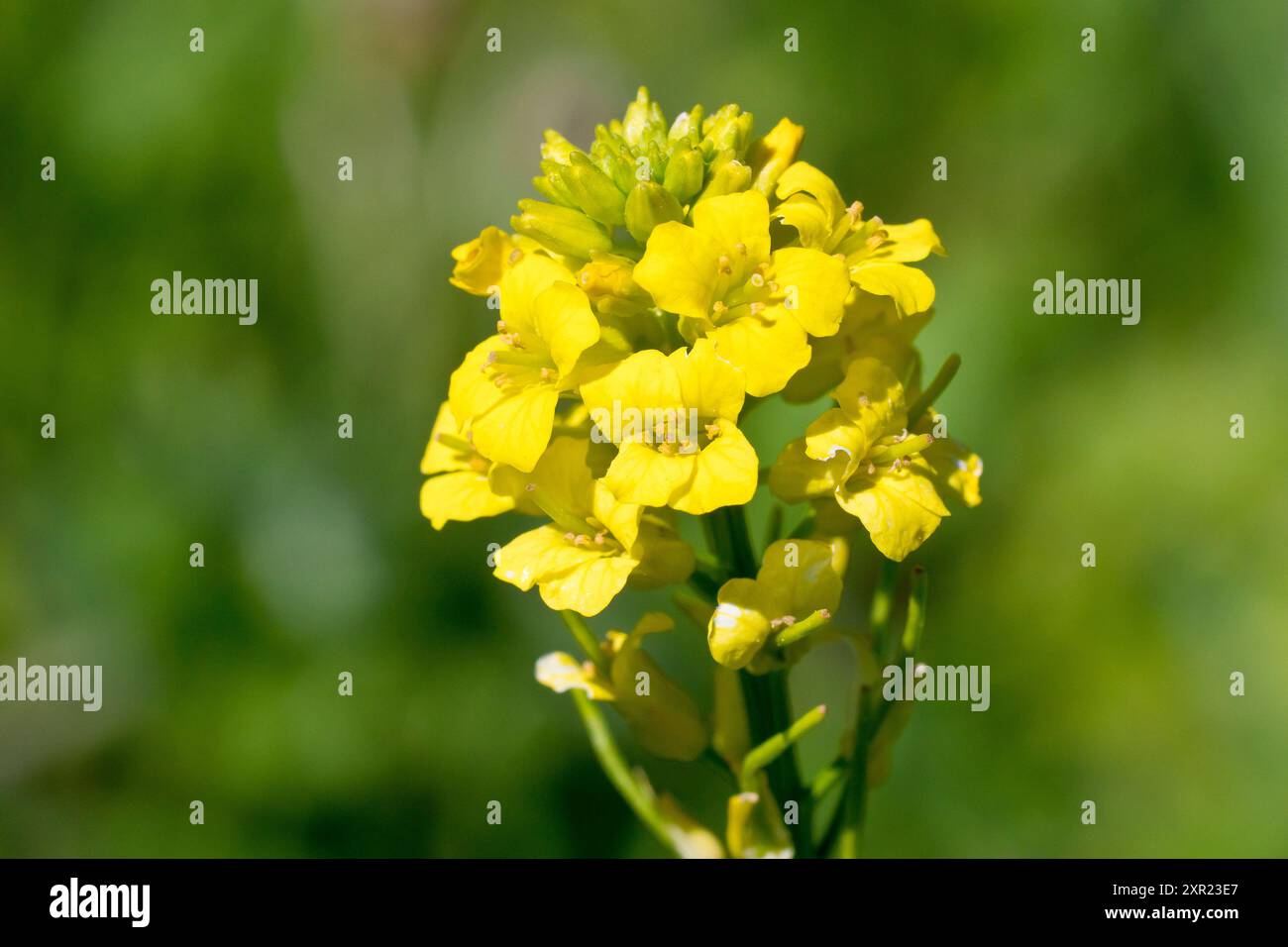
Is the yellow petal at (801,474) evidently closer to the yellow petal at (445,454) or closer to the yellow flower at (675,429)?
the yellow flower at (675,429)

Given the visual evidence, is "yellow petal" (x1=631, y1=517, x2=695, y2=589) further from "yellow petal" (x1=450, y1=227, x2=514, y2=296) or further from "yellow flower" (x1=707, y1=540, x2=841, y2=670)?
"yellow petal" (x1=450, y1=227, x2=514, y2=296)

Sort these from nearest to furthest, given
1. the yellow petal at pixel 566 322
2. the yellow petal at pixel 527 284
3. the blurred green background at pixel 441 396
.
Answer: the yellow petal at pixel 566 322 < the yellow petal at pixel 527 284 < the blurred green background at pixel 441 396

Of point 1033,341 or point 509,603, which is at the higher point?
point 1033,341

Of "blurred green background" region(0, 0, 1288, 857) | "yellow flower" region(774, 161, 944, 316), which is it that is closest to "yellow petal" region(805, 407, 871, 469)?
"yellow flower" region(774, 161, 944, 316)

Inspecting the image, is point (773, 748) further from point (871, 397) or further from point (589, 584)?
point (871, 397)

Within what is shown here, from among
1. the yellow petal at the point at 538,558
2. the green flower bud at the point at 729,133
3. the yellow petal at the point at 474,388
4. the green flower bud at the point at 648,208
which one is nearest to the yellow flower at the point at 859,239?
the green flower bud at the point at 729,133

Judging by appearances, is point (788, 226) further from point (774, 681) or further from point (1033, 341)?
point (1033, 341)
